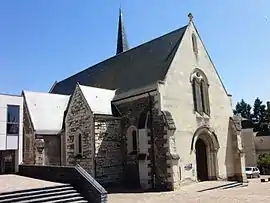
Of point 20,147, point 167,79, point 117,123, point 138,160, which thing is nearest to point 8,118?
point 20,147

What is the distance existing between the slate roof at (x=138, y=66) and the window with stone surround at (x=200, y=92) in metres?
2.82

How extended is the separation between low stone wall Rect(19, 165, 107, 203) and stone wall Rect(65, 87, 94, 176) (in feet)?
14.0

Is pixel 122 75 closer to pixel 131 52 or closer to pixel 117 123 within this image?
pixel 131 52

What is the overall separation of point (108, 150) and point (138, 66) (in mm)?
7280

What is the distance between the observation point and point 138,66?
2523 cm

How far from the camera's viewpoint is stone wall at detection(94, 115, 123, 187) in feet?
71.4

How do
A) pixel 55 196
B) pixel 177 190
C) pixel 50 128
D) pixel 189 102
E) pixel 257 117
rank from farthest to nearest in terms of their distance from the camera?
pixel 257 117, pixel 50 128, pixel 189 102, pixel 177 190, pixel 55 196

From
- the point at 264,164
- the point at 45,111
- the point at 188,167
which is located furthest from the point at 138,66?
the point at 264,164

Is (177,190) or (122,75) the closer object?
(177,190)

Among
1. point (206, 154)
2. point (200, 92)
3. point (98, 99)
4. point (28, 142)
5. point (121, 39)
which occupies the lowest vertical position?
point (206, 154)

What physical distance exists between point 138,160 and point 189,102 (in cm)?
565

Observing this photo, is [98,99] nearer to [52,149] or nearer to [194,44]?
[52,149]

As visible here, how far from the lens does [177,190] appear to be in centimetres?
1922

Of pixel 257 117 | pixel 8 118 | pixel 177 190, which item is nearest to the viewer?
pixel 177 190
